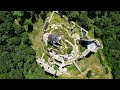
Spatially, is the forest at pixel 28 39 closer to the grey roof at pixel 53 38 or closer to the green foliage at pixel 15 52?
the green foliage at pixel 15 52

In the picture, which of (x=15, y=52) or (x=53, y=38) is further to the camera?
(x=53, y=38)

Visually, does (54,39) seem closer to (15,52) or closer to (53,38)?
(53,38)

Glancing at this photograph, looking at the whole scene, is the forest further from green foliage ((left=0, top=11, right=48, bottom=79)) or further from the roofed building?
the roofed building

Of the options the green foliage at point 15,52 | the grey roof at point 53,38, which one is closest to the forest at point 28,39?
the green foliage at point 15,52

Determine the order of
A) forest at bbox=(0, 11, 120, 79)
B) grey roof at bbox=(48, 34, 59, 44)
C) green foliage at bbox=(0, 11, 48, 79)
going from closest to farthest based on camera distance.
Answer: green foliage at bbox=(0, 11, 48, 79) < forest at bbox=(0, 11, 120, 79) < grey roof at bbox=(48, 34, 59, 44)

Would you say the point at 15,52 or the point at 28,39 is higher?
the point at 28,39

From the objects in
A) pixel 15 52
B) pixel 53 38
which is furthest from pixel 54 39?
pixel 15 52

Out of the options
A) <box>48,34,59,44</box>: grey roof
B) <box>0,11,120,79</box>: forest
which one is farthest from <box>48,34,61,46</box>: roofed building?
<box>0,11,120,79</box>: forest

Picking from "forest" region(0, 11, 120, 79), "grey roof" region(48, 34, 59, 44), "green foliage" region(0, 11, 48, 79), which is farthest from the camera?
"grey roof" region(48, 34, 59, 44)

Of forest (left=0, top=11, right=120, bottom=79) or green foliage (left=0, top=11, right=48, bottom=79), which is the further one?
forest (left=0, top=11, right=120, bottom=79)
